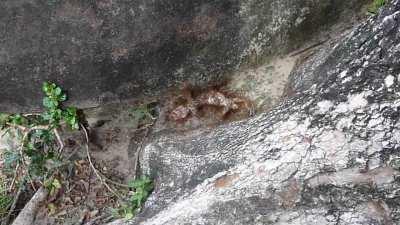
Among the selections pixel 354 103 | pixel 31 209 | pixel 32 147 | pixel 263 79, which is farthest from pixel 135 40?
pixel 31 209

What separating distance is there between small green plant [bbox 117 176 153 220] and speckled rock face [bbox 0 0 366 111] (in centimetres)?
31

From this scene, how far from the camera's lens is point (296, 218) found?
138cm

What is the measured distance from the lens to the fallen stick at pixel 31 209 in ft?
7.12

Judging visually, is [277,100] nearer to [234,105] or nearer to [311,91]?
[234,105]

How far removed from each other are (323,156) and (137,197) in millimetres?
745

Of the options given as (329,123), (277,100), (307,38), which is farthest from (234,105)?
(329,123)

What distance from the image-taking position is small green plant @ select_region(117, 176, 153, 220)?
184cm

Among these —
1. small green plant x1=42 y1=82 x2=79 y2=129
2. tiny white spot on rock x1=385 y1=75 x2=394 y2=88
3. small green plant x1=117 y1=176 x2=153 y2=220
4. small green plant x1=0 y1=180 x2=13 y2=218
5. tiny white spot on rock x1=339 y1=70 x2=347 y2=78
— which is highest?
small green plant x1=42 y1=82 x2=79 y2=129

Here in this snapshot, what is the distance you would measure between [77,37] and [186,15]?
1.09ft

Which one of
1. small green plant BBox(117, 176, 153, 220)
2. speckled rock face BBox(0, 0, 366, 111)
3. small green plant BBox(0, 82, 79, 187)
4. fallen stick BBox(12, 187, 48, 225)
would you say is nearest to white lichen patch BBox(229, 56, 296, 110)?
speckled rock face BBox(0, 0, 366, 111)

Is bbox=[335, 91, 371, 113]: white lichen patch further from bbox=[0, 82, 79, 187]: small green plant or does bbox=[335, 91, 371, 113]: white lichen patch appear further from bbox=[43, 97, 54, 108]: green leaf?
bbox=[0, 82, 79, 187]: small green plant

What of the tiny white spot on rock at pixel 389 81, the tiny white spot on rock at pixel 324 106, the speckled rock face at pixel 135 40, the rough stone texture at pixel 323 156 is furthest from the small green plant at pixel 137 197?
the tiny white spot on rock at pixel 389 81

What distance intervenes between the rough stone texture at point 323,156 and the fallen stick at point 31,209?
71 cm

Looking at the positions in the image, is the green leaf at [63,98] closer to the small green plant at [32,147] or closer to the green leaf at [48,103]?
the green leaf at [48,103]
